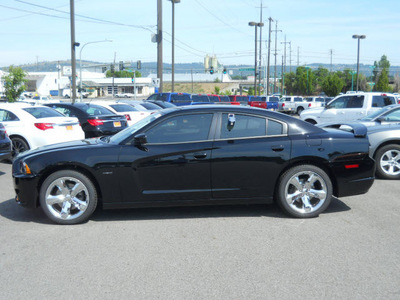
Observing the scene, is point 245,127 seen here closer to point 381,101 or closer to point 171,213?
point 171,213

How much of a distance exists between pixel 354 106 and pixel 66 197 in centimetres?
1357

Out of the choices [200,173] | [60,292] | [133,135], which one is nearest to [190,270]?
[60,292]

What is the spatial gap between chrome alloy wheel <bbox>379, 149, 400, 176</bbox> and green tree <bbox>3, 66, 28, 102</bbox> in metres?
22.9

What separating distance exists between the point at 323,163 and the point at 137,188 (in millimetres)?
2606

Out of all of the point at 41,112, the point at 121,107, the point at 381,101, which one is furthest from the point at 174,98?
the point at 41,112

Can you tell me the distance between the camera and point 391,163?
9609mm

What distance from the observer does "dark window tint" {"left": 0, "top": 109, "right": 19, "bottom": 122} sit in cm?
1181

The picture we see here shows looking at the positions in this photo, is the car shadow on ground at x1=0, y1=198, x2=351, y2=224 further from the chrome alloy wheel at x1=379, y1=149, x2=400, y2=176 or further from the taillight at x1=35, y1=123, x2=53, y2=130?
the taillight at x1=35, y1=123, x2=53, y2=130

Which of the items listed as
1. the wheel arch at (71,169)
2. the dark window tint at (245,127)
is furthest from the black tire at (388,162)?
the wheel arch at (71,169)

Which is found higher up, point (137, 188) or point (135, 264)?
point (137, 188)

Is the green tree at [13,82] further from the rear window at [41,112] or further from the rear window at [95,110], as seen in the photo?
the rear window at [41,112]

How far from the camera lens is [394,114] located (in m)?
10.7

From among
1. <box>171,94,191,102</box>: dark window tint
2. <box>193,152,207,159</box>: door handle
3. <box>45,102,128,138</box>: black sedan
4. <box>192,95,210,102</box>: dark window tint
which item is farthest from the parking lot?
<box>192,95,210,102</box>: dark window tint

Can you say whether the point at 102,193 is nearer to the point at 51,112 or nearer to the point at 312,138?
the point at 312,138
